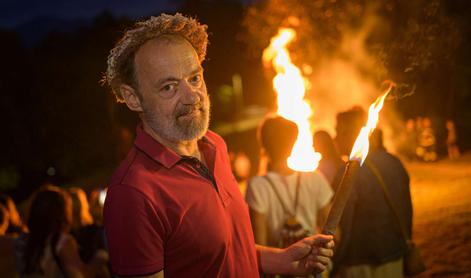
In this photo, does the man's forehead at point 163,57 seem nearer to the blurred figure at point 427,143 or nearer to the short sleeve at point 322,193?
the short sleeve at point 322,193

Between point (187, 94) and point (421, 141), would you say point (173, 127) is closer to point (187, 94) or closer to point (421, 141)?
point (187, 94)

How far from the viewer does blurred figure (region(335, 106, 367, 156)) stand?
14.2ft

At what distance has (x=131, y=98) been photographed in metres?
2.45

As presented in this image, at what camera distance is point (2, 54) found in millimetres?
30375

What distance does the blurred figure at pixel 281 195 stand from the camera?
3.59 meters

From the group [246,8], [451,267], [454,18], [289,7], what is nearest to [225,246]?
[454,18]

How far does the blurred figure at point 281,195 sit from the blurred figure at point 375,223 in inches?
12.5

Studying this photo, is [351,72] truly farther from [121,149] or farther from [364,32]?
[121,149]

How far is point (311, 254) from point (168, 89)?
1.22 metres

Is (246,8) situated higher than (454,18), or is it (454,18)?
(246,8)

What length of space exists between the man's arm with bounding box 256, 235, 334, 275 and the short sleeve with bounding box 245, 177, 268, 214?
84 centimetres

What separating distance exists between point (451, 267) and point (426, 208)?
2615mm

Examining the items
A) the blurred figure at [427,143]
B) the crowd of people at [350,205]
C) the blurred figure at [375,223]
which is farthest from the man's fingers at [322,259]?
the blurred figure at [427,143]

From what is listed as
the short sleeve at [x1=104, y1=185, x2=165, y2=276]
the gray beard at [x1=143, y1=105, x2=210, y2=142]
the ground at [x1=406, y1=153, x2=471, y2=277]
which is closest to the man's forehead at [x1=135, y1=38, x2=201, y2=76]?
the gray beard at [x1=143, y1=105, x2=210, y2=142]
